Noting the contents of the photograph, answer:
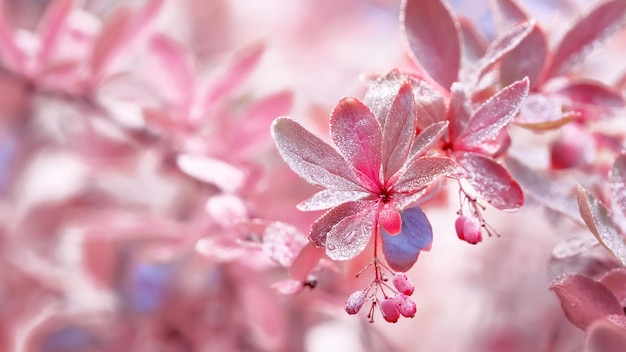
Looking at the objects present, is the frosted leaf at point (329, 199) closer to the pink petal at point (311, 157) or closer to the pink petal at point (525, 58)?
the pink petal at point (311, 157)

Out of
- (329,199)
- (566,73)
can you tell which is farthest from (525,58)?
(329,199)

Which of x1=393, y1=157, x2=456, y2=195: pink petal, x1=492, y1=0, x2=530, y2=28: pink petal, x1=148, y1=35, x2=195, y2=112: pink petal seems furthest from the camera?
x1=148, y1=35, x2=195, y2=112: pink petal

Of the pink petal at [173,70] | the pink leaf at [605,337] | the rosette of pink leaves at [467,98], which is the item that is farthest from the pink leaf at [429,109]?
the pink petal at [173,70]

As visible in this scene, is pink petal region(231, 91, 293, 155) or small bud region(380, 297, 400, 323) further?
pink petal region(231, 91, 293, 155)

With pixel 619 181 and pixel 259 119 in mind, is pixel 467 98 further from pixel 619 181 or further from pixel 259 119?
pixel 259 119

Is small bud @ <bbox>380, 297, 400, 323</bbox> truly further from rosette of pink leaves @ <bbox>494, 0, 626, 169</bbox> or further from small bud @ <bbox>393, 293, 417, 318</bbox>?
rosette of pink leaves @ <bbox>494, 0, 626, 169</bbox>

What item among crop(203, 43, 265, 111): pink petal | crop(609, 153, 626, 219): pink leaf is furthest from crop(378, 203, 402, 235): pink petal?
crop(203, 43, 265, 111): pink petal
